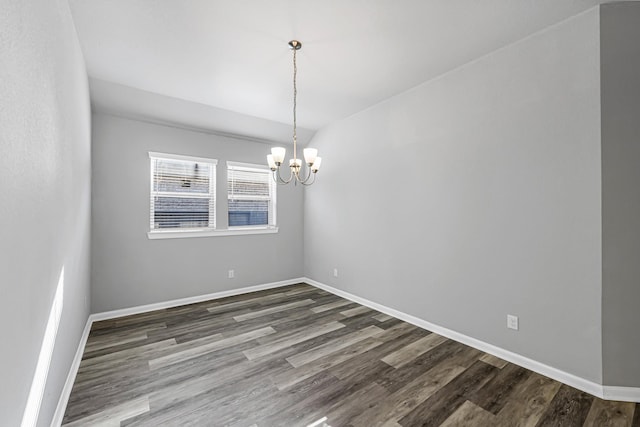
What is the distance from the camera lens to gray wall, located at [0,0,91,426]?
92 centimetres

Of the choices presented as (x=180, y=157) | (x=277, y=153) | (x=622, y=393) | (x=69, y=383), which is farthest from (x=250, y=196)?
(x=622, y=393)

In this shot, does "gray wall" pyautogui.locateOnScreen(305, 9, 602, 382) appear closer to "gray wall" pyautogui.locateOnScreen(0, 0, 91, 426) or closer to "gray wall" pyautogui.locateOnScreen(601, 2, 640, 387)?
"gray wall" pyautogui.locateOnScreen(601, 2, 640, 387)

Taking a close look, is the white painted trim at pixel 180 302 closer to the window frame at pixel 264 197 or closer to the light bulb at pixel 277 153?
the window frame at pixel 264 197

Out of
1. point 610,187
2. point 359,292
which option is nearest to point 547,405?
point 610,187

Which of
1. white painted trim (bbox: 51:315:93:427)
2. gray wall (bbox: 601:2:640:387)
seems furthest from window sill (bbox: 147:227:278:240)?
gray wall (bbox: 601:2:640:387)

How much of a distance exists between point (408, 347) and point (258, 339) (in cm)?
156

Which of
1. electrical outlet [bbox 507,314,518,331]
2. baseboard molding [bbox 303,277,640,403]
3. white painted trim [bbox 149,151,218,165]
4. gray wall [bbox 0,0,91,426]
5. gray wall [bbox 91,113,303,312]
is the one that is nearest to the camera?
gray wall [bbox 0,0,91,426]

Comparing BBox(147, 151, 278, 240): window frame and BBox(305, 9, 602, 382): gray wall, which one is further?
BBox(147, 151, 278, 240): window frame

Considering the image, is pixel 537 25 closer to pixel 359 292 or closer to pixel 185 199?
pixel 359 292

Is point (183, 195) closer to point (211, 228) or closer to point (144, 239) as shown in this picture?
point (211, 228)

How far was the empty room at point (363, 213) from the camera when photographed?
63.5 inches

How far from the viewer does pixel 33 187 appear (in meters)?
1.17

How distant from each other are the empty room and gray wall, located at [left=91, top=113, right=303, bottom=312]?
28 millimetres

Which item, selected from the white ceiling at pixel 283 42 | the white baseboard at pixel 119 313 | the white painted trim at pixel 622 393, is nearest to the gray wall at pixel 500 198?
the white painted trim at pixel 622 393
